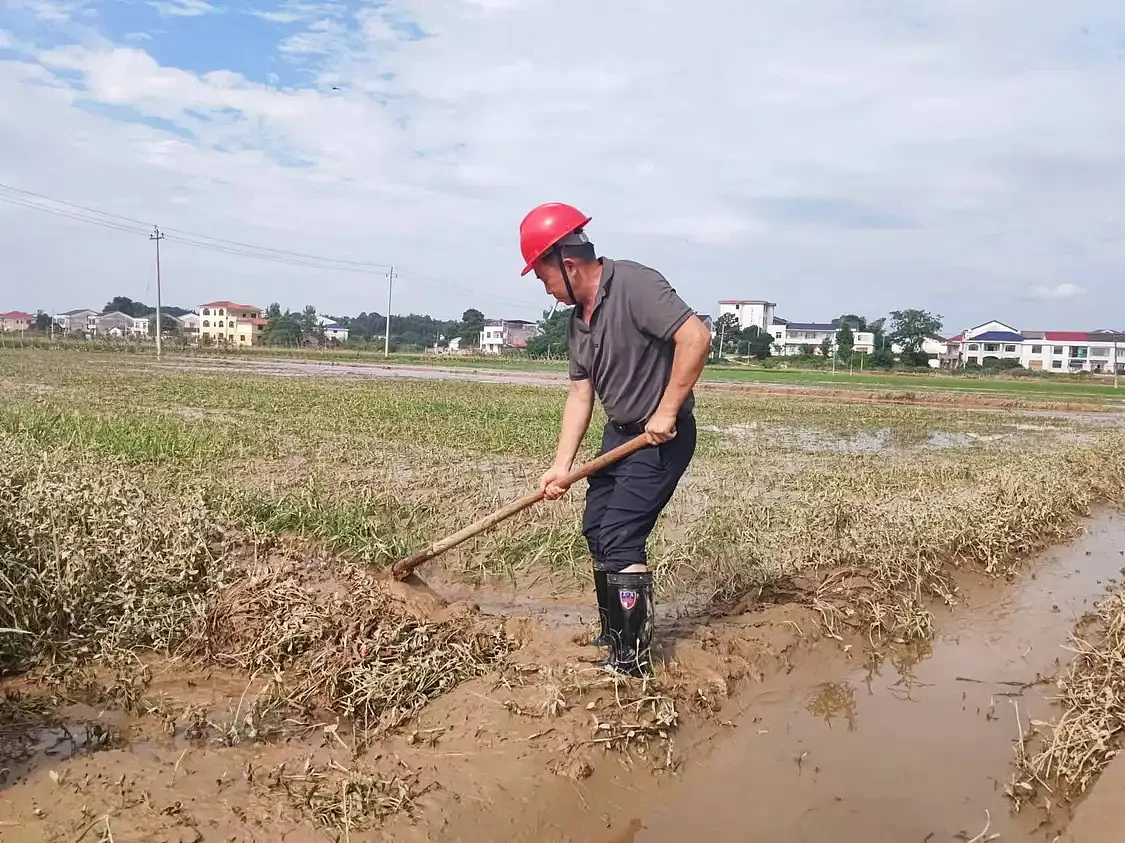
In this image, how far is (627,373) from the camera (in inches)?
125

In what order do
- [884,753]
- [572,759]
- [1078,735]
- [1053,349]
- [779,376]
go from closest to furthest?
[572,759] < [1078,735] < [884,753] < [779,376] < [1053,349]

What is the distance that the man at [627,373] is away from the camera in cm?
304

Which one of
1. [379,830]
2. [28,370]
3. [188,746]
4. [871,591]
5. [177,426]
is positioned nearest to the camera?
[379,830]

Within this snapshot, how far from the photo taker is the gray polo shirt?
3041mm

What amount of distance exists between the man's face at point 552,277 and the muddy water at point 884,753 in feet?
5.61

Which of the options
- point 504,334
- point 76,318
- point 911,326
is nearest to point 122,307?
point 76,318

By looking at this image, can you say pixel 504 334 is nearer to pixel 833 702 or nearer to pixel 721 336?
pixel 721 336

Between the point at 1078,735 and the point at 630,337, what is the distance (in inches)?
79.5

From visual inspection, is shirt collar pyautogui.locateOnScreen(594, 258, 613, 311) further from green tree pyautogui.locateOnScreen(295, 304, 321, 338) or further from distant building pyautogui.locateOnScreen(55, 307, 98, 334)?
distant building pyautogui.locateOnScreen(55, 307, 98, 334)

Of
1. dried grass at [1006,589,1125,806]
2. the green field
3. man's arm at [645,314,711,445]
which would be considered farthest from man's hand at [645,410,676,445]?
the green field

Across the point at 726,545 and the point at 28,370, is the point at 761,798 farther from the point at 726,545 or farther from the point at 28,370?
the point at 28,370

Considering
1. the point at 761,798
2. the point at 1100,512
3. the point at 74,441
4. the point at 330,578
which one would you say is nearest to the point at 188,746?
the point at 330,578

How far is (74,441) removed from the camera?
22.1 feet

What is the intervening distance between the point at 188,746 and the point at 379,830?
0.77 meters
